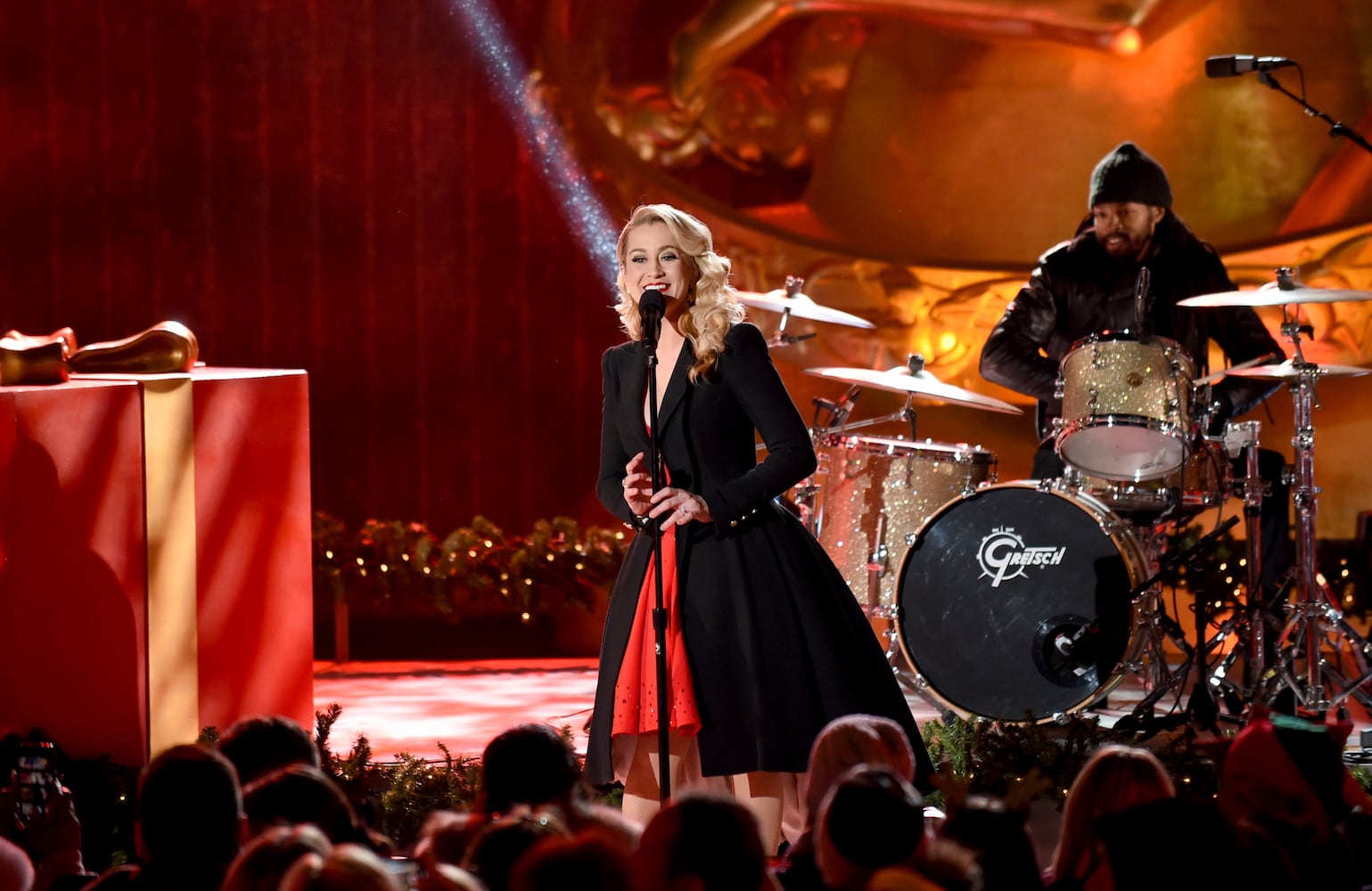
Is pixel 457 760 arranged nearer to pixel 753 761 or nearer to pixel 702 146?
pixel 753 761

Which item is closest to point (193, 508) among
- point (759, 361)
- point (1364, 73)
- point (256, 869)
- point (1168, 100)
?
point (759, 361)

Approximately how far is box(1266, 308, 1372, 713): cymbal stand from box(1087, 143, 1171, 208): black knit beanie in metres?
0.74

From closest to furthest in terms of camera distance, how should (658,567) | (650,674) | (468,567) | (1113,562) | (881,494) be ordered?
(658,567)
(650,674)
(1113,562)
(881,494)
(468,567)

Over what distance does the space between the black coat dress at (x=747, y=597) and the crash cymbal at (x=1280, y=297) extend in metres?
2.69

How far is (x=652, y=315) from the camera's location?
13.1ft

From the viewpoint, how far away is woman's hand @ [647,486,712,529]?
13.4 ft

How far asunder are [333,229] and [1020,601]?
14.3 ft

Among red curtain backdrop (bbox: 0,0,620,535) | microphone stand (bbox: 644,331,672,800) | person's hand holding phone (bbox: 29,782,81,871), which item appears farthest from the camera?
red curtain backdrop (bbox: 0,0,620,535)

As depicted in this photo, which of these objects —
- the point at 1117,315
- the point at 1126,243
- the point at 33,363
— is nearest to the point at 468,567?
the point at 33,363

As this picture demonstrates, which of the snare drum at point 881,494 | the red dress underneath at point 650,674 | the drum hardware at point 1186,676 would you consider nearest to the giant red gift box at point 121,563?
the red dress underneath at point 650,674

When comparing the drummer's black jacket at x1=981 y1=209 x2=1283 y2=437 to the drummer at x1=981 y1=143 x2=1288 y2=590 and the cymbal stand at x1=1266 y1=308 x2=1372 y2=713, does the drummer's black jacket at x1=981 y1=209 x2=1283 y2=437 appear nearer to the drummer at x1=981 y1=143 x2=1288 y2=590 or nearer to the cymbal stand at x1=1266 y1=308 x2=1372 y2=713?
the drummer at x1=981 y1=143 x2=1288 y2=590

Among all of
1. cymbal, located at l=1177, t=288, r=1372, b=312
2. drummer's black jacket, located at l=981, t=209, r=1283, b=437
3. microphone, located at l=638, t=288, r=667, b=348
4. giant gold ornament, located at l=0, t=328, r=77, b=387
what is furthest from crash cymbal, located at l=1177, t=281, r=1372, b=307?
giant gold ornament, located at l=0, t=328, r=77, b=387

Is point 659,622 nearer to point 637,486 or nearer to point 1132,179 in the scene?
point 637,486

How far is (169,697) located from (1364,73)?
20.3 feet
